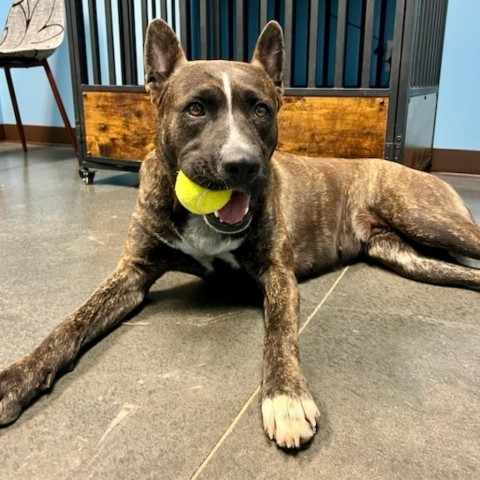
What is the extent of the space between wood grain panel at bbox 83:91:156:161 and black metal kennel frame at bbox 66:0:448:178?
0.14 ft

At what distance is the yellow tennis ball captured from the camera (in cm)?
133

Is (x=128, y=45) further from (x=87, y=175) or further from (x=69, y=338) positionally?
(x=69, y=338)

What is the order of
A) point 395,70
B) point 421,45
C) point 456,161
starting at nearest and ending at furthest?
point 395,70 < point 421,45 < point 456,161

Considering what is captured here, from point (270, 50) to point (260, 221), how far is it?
1.98ft

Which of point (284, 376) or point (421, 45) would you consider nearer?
point (284, 376)

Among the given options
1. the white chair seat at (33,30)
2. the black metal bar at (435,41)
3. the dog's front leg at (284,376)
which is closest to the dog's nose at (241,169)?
the dog's front leg at (284,376)

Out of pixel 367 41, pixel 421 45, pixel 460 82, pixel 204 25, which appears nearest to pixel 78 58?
pixel 204 25

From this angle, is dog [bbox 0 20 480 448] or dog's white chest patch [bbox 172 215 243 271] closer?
dog [bbox 0 20 480 448]

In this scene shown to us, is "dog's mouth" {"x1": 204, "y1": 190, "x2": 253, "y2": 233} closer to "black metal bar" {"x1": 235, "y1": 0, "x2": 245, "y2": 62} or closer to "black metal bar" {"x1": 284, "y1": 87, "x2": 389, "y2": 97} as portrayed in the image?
"black metal bar" {"x1": 284, "y1": 87, "x2": 389, "y2": 97}

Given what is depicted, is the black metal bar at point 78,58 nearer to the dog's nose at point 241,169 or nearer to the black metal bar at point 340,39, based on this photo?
the black metal bar at point 340,39

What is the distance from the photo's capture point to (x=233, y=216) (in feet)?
4.55

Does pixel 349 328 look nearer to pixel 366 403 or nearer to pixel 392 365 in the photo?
pixel 392 365

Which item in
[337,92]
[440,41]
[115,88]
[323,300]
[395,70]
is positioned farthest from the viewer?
[440,41]

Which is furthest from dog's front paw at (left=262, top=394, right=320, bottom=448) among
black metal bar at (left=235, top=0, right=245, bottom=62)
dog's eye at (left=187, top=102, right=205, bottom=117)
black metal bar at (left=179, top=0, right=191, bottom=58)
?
black metal bar at (left=179, top=0, right=191, bottom=58)
